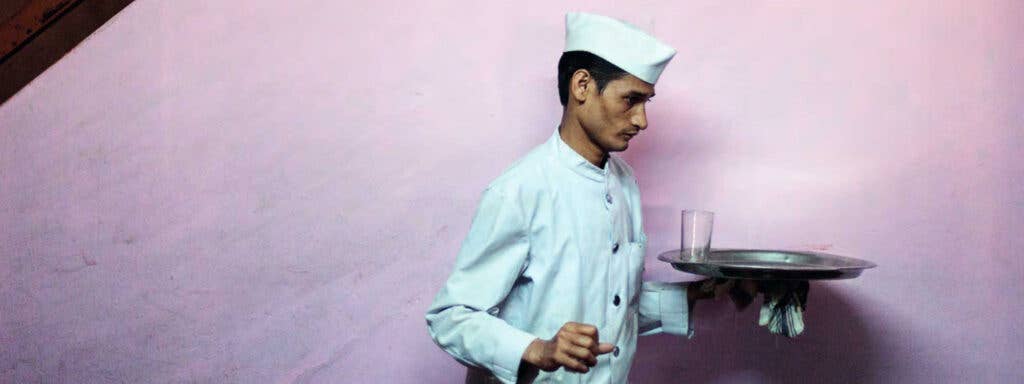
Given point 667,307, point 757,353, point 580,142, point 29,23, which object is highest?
point 29,23

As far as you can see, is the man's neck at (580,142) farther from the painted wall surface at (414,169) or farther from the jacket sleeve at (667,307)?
the painted wall surface at (414,169)

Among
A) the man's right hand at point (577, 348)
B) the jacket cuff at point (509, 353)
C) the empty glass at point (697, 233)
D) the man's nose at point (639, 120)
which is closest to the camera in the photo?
the man's right hand at point (577, 348)

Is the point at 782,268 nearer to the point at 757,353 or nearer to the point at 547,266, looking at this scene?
the point at 547,266

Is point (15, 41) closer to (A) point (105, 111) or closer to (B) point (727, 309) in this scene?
(A) point (105, 111)

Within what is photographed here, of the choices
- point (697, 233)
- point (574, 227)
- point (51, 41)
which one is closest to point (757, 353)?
point (697, 233)

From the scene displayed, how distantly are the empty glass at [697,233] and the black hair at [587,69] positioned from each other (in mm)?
311

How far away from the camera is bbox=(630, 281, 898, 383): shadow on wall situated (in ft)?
7.09

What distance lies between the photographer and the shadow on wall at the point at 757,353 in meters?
2.16

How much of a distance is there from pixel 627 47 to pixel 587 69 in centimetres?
8

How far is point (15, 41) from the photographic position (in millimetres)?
2104

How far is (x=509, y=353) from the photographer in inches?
52.1

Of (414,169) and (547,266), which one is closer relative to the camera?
(547,266)

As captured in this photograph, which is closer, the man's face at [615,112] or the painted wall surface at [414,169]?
the man's face at [615,112]

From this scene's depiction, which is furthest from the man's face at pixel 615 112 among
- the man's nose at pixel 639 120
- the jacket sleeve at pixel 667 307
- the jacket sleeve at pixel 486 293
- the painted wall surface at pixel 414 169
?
the painted wall surface at pixel 414 169
